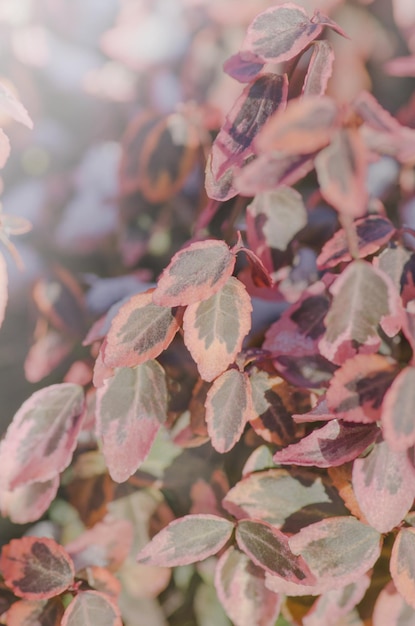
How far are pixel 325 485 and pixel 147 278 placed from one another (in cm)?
21

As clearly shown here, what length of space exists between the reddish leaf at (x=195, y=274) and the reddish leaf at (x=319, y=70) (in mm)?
108

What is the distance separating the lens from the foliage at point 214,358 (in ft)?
1.26

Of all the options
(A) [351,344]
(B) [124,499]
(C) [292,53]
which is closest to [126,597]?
(B) [124,499]

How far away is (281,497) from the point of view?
467mm

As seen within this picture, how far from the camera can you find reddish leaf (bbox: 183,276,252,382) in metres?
0.39

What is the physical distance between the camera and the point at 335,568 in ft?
1.40

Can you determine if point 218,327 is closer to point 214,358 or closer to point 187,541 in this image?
point 214,358

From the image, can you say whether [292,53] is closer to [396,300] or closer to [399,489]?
[396,300]

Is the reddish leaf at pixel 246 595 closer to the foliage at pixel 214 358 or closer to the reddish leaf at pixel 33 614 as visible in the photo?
the foliage at pixel 214 358

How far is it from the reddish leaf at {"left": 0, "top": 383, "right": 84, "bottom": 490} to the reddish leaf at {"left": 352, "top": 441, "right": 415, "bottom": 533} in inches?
8.2

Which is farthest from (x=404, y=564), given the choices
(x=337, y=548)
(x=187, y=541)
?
(x=187, y=541)

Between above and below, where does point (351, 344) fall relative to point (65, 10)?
below

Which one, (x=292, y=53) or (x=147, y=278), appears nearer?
(x=292, y=53)

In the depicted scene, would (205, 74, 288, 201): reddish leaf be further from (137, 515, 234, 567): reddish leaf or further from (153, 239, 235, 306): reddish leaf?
(137, 515, 234, 567): reddish leaf
